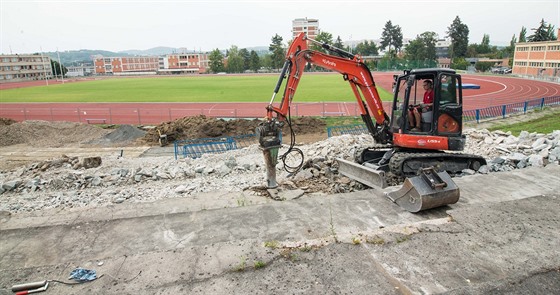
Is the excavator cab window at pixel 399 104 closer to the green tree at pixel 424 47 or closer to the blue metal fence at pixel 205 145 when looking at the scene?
the blue metal fence at pixel 205 145

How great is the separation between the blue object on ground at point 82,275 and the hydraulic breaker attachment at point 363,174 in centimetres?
643

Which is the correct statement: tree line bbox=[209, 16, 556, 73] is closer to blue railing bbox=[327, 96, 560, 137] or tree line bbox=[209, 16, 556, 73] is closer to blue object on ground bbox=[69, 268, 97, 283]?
blue railing bbox=[327, 96, 560, 137]

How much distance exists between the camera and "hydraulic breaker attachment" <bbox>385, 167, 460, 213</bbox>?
7.45 m

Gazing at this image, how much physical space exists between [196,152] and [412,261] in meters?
12.7

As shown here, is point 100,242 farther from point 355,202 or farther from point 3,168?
point 3,168

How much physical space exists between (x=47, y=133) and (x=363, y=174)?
1938 cm

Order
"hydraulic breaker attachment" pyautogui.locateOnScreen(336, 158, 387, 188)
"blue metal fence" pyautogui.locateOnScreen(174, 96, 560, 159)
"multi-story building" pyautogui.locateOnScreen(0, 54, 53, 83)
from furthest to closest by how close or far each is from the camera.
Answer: "multi-story building" pyautogui.locateOnScreen(0, 54, 53, 83)
"blue metal fence" pyautogui.locateOnScreen(174, 96, 560, 159)
"hydraulic breaker attachment" pyautogui.locateOnScreen(336, 158, 387, 188)

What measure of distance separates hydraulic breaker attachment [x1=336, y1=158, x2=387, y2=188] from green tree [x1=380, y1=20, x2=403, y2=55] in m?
122

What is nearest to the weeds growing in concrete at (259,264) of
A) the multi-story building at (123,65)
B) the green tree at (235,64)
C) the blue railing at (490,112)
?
the blue railing at (490,112)

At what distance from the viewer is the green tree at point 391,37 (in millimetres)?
124000

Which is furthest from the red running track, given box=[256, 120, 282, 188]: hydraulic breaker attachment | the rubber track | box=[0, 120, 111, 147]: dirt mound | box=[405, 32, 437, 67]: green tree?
box=[405, 32, 437, 67]: green tree

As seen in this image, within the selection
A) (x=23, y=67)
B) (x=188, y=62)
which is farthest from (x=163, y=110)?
(x=188, y=62)

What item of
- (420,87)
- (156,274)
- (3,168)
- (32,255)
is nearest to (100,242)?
(32,255)

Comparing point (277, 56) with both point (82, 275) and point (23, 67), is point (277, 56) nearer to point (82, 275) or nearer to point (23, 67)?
point (23, 67)
